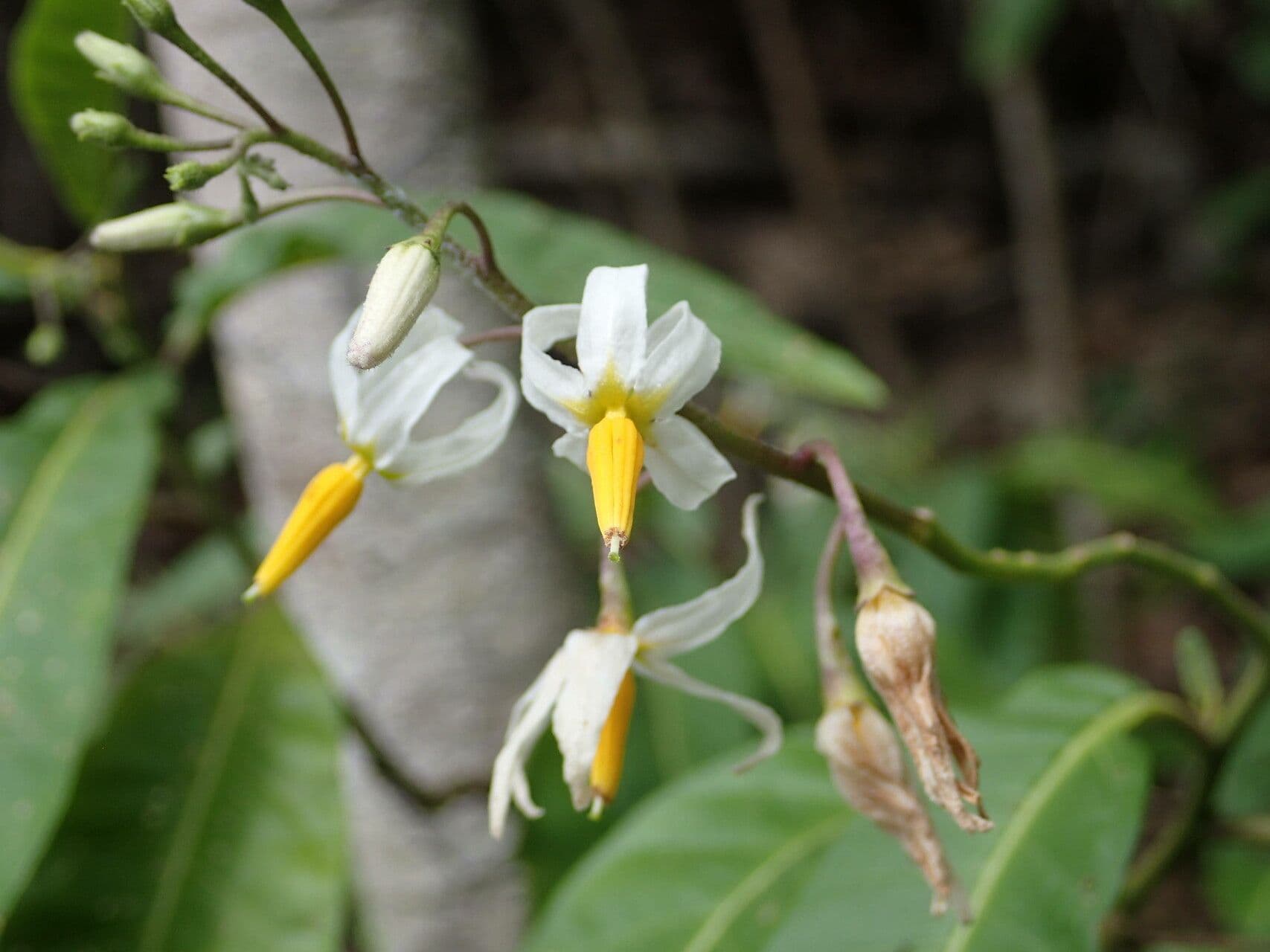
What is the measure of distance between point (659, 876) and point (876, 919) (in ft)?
0.75

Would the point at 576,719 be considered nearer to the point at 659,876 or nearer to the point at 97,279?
the point at 659,876

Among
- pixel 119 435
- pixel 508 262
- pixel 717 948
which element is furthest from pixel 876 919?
pixel 119 435

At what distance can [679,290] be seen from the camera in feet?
3.43

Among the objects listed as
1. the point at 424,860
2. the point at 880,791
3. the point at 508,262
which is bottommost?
the point at 424,860

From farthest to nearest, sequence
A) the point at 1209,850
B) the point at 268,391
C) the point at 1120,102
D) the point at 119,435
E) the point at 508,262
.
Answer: the point at 1120,102 → the point at 1209,850 → the point at 268,391 → the point at 119,435 → the point at 508,262

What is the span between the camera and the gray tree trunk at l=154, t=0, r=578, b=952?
4.01ft

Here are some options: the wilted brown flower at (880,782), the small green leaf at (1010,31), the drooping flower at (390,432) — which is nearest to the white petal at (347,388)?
the drooping flower at (390,432)

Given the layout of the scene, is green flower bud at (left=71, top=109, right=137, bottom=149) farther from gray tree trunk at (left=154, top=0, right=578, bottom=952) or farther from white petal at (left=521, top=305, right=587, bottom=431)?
gray tree trunk at (left=154, top=0, right=578, bottom=952)

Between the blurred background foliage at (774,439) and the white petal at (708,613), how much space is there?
0.27m

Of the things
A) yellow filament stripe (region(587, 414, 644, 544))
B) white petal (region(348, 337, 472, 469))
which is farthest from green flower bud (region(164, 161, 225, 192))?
yellow filament stripe (region(587, 414, 644, 544))

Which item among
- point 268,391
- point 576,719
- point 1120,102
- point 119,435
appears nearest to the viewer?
point 576,719

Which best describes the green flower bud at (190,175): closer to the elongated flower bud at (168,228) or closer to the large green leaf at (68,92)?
the elongated flower bud at (168,228)

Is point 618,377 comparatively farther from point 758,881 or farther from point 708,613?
point 758,881

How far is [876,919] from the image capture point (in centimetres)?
81
